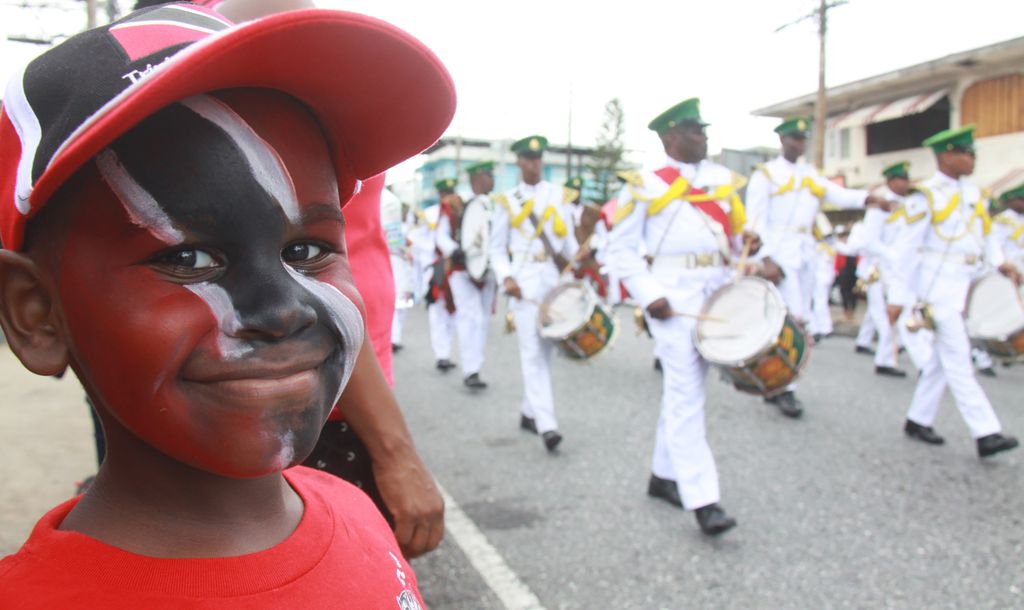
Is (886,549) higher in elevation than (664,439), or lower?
lower

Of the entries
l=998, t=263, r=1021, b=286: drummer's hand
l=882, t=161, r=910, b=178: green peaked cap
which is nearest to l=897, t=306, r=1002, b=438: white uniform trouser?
l=998, t=263, r=1021, b=286: drummer's hand

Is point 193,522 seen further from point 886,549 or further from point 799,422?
point 799,422

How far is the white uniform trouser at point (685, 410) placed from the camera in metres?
4.01

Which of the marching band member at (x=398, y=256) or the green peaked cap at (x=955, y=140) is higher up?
the green peaked cap at (x=955, y=140)

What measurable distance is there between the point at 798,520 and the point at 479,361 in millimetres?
4446

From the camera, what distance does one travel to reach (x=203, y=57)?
78 cm

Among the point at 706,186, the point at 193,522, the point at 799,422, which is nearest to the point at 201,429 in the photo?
the point at 193,522

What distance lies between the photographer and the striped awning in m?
21.9

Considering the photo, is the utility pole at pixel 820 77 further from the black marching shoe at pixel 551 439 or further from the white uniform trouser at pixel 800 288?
the black marching shoe at pixel 551 439

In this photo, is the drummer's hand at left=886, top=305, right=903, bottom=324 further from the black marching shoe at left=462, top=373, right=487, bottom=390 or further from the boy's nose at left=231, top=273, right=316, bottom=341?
the boy's nose at left=231, top=273, right=316, bottom=341

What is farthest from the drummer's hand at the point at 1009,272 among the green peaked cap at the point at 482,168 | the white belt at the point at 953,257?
the green peaked cap at the point at 482,168

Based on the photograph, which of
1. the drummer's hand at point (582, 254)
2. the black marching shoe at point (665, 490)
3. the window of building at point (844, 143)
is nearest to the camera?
the black marching shoe at point (665, 490)

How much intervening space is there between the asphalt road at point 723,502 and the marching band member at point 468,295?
70cm

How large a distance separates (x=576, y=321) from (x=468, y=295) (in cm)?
296
